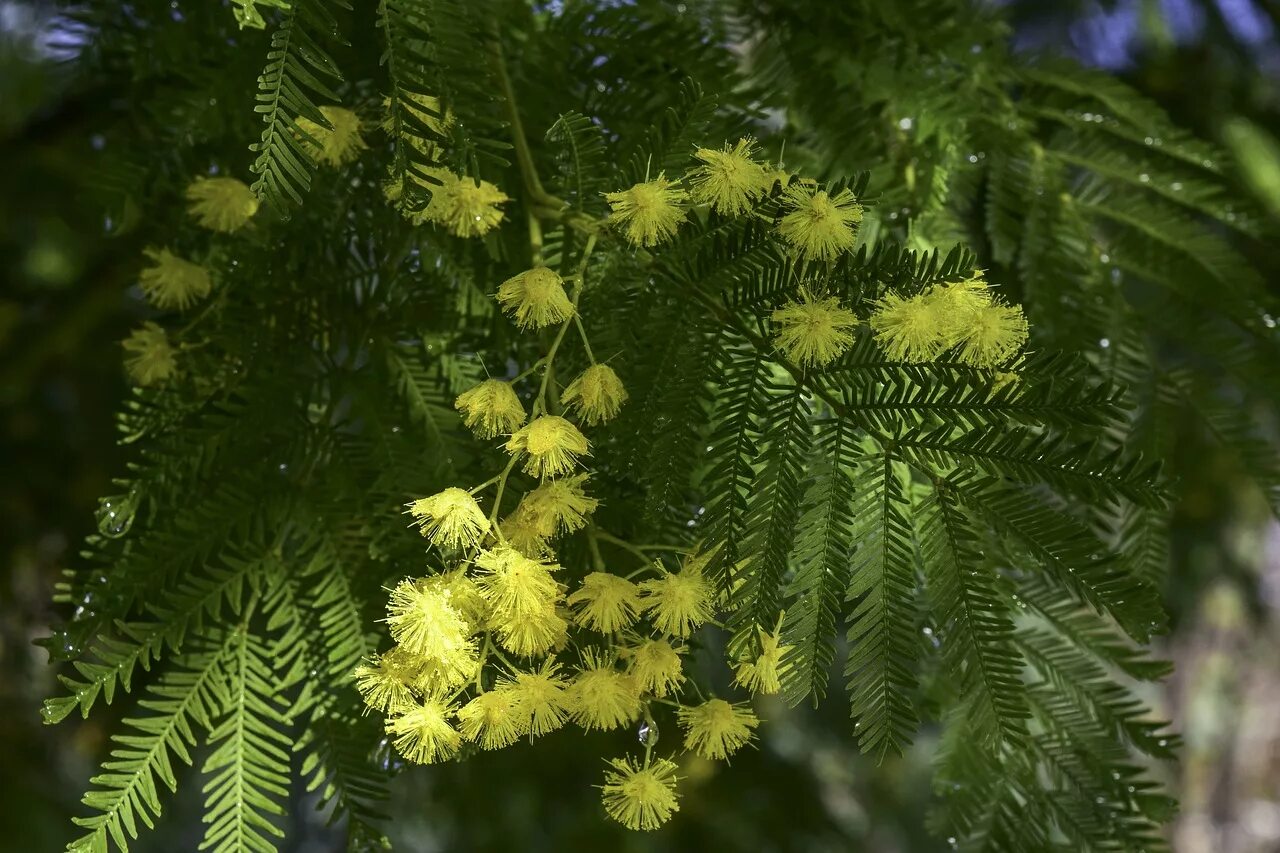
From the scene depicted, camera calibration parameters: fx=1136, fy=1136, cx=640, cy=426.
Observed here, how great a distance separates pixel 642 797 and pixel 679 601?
0.31 ft

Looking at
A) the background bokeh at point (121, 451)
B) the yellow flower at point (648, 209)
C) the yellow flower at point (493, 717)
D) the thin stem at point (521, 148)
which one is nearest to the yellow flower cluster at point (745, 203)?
the yellow flower at point (648, 209)

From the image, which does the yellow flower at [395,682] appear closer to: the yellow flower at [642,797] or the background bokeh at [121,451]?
the yellow flower at [642,797]

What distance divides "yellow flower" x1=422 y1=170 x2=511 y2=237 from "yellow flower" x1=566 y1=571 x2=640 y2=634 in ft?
0.61

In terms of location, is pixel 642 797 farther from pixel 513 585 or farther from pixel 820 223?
pixel 820 223

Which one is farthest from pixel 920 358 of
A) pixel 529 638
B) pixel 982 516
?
pixel 529 638

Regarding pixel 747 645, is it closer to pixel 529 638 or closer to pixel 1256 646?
pixel 529 638

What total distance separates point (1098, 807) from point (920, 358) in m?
0.35

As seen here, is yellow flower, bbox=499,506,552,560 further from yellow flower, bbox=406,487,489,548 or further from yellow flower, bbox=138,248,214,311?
yellow flower, bbox=138,248,214,311

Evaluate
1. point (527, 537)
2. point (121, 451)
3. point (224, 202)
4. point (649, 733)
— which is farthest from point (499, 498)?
point (121, 451)

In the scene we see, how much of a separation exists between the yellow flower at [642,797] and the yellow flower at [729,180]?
254 millimetres

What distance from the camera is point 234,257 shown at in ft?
2.14

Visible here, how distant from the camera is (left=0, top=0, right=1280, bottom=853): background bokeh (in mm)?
1533

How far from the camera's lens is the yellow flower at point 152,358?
652mm

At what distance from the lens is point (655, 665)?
1.65 ft
